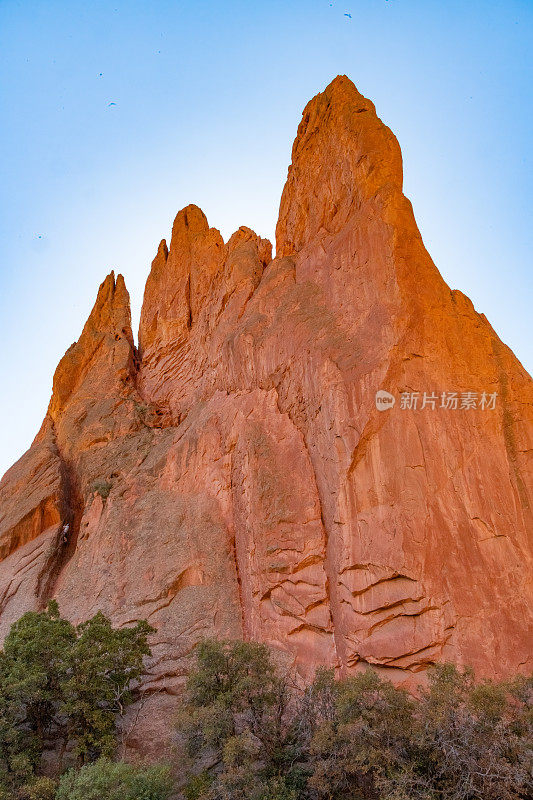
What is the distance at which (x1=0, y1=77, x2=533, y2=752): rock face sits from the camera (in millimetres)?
18797

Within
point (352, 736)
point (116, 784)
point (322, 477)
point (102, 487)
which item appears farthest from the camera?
point (102, 487)

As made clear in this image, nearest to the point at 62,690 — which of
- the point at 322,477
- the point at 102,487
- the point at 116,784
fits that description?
the point at 116,784

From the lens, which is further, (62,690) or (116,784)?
(62,690)

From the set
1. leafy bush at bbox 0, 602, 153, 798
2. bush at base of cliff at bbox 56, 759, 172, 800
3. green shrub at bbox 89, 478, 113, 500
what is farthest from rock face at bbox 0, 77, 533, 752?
bush at base of cliff at bbox 56, 759, 172, 800

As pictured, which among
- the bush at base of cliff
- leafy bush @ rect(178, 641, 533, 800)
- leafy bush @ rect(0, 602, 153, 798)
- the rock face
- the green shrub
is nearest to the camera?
leafy bush @ rect(178, 641, 533, 800)

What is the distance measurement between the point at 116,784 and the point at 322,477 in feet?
41.7

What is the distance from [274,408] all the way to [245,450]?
2582 mm

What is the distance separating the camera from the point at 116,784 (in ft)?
51.9

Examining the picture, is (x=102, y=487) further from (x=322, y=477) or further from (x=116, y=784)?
(x=116, y=784)

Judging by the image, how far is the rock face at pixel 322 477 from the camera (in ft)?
61.7

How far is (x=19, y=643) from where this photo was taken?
818 inches

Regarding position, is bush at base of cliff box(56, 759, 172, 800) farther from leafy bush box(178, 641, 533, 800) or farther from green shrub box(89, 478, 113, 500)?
green shrub box(89, 478, 113, 500)

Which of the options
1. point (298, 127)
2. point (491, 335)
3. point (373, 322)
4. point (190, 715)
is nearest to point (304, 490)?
point (373, 322)

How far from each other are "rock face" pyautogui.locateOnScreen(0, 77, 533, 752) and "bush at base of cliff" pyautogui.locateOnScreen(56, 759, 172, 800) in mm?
3602
